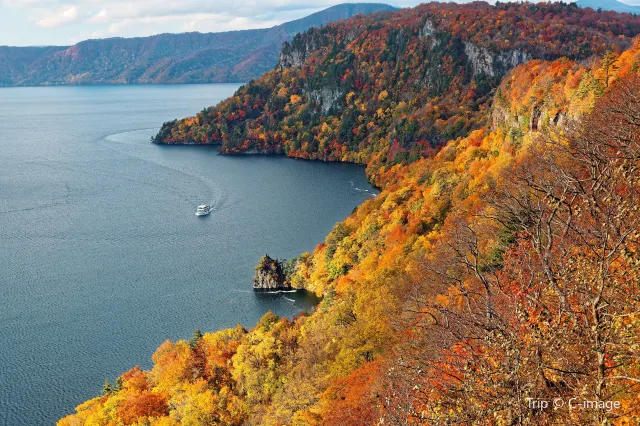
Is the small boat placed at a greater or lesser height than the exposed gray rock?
lesser

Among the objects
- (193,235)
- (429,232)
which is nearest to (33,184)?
(193,235)

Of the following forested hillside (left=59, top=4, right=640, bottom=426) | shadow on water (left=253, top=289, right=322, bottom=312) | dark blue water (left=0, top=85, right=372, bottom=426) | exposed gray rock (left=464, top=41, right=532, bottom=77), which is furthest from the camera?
exposed gray rock (left=464, top=41, right=532, bottom=77)

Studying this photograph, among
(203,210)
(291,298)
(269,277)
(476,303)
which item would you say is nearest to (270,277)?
(269,277)

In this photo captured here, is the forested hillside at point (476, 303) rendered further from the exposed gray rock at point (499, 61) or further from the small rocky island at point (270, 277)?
the exposed gray rock at point (499, 61)

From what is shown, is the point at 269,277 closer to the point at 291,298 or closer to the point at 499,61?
the point at 291,298

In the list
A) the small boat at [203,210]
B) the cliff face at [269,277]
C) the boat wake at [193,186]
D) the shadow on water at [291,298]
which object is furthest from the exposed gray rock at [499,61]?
the shadow on water at [291,298]

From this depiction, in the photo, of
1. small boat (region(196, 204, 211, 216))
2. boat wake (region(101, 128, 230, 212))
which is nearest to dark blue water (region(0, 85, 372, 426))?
boat wake (region(101, 128, 230, 212))

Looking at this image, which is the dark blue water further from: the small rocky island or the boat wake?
the small rocky island
